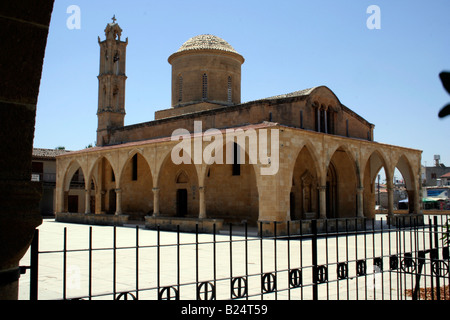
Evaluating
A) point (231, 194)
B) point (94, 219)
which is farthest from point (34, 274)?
point (94, 219)

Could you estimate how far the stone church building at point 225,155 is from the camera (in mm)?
15469

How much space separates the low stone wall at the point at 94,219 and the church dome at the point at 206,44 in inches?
405

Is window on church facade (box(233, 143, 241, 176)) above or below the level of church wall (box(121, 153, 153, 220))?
above

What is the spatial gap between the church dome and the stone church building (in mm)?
88

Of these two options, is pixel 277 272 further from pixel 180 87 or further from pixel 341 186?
pixel 180 87

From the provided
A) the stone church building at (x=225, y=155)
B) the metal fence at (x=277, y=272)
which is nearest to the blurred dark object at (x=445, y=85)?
the metal fence at (x=277, y=272)

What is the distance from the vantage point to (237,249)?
11.5 metres

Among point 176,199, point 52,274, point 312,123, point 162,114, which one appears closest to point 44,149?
point 162,114

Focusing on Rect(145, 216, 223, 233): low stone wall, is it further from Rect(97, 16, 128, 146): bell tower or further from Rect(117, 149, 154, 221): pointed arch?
Rect(97, 16, 128, 146): bell tower

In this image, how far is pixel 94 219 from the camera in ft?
74.3

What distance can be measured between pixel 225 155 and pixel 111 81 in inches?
409

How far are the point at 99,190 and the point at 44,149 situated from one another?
11308 mm

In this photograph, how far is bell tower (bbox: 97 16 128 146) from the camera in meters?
25.8

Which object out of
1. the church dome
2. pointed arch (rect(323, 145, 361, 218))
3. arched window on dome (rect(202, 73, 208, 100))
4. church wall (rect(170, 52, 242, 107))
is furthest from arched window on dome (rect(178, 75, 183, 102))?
pointed arch (rect(323, 145, 361, 218))
